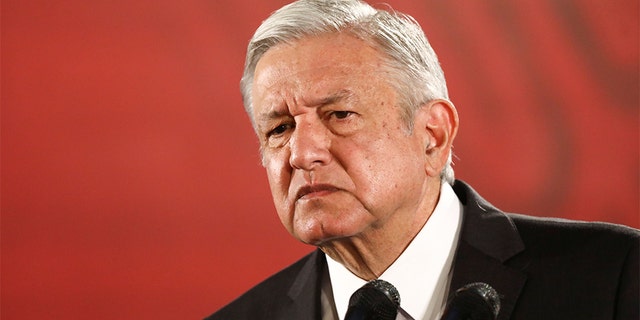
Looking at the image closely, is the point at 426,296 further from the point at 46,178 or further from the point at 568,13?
the point at 46,178

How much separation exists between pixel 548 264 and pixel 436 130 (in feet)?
1.32

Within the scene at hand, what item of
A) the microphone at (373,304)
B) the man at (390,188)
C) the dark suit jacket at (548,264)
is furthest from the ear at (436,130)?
the microphone at (373,304)

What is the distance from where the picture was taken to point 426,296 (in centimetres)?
187

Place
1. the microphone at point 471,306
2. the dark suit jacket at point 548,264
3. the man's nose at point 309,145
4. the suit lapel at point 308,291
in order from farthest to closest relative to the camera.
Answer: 1. the suit lapel at point 308,291
2. the man's nose at point 309,145
3. the dark suit jacket at point 548,264
4. the microphone at point 471,306

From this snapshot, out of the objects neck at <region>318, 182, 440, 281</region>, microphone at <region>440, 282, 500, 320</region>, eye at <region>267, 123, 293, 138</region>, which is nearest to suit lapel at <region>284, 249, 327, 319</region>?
neck at <region>318, 182, 440, 281</region>

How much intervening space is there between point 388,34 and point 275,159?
388mm

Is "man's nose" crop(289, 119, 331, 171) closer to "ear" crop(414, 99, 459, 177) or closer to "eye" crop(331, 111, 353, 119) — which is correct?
"eye" crop(331, 111, 353, 119)

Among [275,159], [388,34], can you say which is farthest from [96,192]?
[388,34]

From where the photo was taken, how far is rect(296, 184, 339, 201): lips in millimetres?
1771

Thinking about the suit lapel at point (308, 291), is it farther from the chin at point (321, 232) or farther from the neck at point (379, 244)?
the chin at point (321, 232)

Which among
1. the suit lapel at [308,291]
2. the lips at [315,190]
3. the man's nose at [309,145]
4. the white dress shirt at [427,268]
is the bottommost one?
the suit lapel at [308,291]

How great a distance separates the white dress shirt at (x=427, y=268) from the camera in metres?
1.87

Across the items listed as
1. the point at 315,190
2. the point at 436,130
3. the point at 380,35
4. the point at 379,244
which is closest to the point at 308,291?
the point at 379,244

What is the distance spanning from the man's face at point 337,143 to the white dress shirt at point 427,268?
0.23 ft
